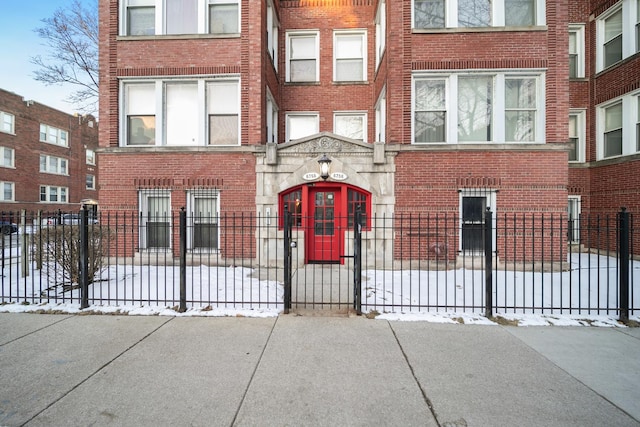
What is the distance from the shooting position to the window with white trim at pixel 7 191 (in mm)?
24531

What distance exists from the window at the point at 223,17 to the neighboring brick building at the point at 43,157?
1863 centimetres

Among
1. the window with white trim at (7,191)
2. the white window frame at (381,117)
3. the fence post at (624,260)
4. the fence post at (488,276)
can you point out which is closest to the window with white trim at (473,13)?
the white window frame at (381,117)

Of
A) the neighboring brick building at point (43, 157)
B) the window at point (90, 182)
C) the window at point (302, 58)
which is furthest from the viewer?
the window at point (90, 182)

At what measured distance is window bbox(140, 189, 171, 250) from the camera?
29.4 ft

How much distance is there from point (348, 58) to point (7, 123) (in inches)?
1236

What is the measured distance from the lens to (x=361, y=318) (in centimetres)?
481

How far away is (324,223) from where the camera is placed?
909 cm

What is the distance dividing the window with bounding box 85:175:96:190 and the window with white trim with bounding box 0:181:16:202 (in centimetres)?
858

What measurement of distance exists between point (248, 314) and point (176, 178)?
19.3 ft

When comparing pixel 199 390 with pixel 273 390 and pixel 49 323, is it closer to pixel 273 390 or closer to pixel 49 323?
pixel 273 390

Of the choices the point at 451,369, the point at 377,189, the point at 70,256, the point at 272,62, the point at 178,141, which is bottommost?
the point at 451,369

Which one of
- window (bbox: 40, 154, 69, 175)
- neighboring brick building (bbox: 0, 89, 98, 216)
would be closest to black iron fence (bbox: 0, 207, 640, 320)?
neighboring brick building (bbox: 0, 89, 98, 216)

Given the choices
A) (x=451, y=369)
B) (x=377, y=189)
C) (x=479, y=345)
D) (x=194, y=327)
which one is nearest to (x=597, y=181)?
(x=377, y=189)

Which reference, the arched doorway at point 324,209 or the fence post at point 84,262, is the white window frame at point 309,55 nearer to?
the arched doorway at point 324,209
